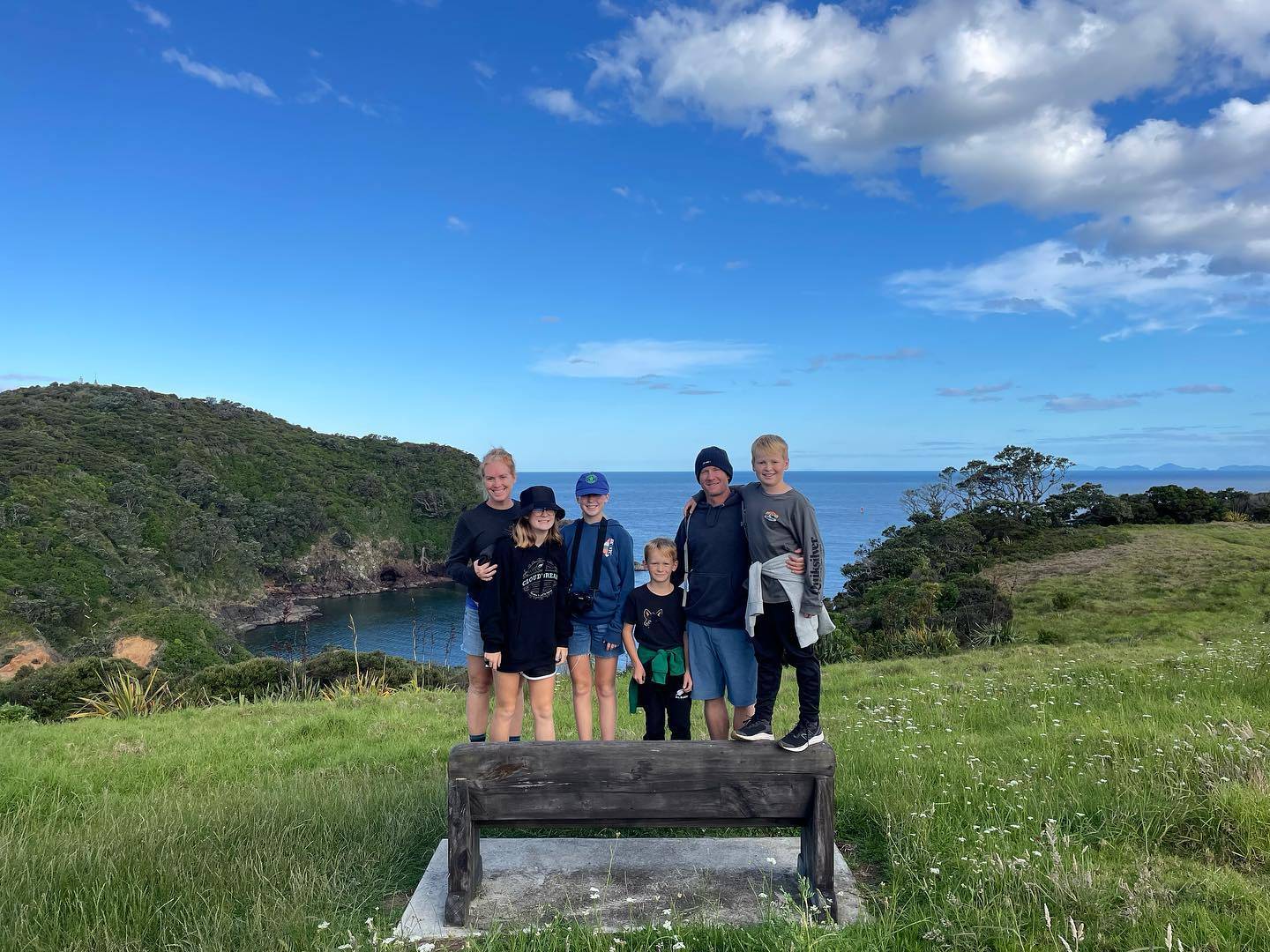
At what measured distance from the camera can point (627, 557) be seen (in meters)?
5.00

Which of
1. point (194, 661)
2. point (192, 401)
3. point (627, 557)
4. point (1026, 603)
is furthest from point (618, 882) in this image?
point (192, 401)

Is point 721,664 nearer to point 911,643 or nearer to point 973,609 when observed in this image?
point 911,643

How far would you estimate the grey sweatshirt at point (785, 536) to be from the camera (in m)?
3.94

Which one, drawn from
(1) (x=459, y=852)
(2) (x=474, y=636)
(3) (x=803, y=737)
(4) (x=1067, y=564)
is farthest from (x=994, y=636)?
(1) (x=459, y=852)

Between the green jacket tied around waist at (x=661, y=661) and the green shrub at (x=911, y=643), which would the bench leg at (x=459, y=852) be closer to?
the green jacket tied around waist at (x=661, y=661)

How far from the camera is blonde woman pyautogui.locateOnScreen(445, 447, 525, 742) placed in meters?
4.73

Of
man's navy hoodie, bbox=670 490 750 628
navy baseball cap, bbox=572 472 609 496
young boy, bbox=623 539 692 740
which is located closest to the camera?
man's navy hoodie, bbox=670 490 750 628

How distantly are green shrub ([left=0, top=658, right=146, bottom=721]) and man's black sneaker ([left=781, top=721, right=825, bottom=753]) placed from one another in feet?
43.5

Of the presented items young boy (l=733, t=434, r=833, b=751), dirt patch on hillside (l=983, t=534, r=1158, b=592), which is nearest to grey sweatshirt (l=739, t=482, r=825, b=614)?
young boy (l=733, t=434, r=833, b=751)

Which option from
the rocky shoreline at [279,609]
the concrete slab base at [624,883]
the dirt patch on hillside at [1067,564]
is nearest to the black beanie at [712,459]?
the concrete slab base at [624,883]

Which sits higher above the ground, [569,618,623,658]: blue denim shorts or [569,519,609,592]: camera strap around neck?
[569,519,609,592]: camera strap around neck

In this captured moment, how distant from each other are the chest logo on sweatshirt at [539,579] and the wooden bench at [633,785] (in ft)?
4.27

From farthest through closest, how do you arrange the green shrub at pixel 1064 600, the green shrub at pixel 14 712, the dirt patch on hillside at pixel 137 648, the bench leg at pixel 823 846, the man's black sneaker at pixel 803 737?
the dirt patch on hillside at pixel 137 648 < the green shrub at pixel 1064 600 < the green shrub at pixel 14 712 < the man's black sneaker at pixel 803 737 < the bench leg at pixel 823 846

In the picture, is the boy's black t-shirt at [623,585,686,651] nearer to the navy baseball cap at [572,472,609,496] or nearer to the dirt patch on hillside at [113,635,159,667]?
the navy baseball cap at [572,472,609,496]
